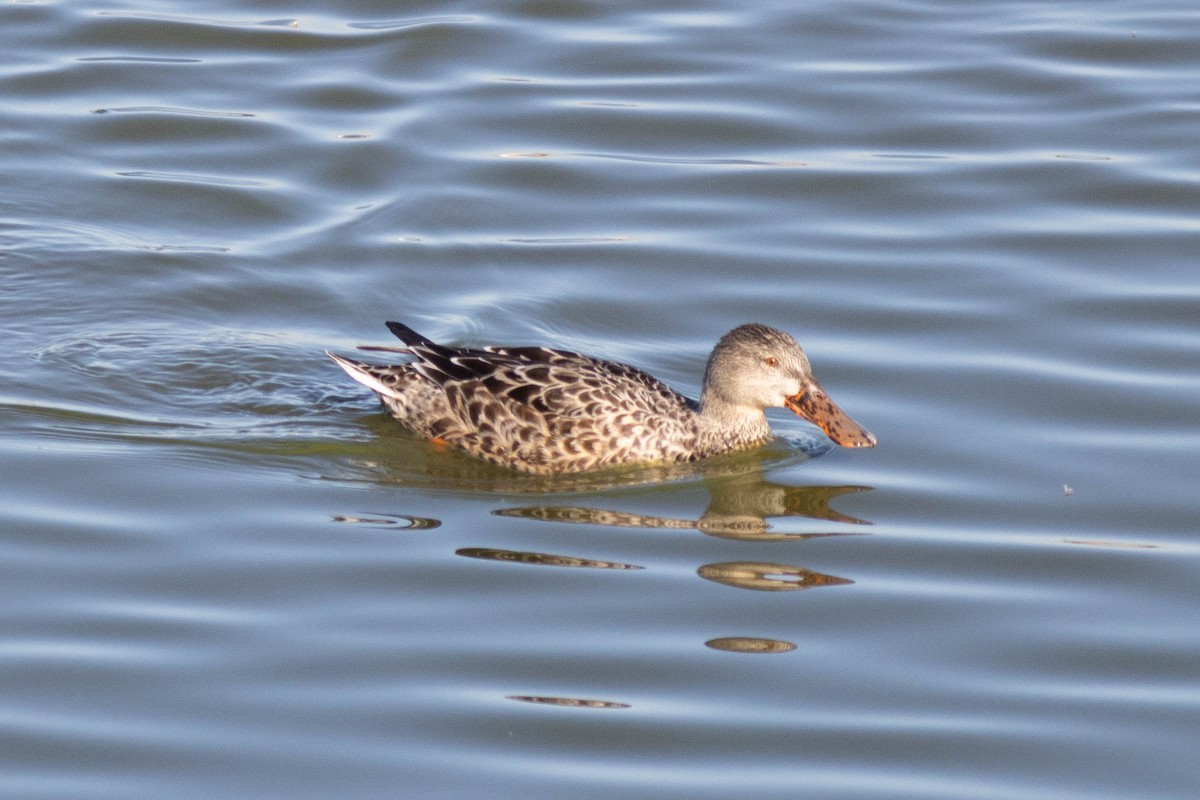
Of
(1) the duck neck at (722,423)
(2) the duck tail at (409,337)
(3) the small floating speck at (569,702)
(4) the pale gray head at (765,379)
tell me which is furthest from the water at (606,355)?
(2) the duck tail at (409,337)

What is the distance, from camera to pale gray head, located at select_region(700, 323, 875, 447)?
9.27 meters

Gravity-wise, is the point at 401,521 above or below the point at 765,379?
below

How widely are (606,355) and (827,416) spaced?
73.8 inches

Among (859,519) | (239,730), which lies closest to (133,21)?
(859,519)

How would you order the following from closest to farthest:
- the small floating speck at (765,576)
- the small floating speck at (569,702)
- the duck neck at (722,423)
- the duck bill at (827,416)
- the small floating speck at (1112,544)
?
the small floating speck at (569,702) < the small floating speck at (765,576) < the small floating speck at (1112,544) < the duck bill at (827,416) < the duck neck at (722,423)

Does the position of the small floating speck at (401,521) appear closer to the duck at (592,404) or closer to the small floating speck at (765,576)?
the duck at (592,404)

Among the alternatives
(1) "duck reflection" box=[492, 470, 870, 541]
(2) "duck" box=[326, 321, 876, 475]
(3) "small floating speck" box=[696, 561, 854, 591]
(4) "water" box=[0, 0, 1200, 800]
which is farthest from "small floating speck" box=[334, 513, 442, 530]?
(3) "small floating speck" box=[696, 561, 854, 591]

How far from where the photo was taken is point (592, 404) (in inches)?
360

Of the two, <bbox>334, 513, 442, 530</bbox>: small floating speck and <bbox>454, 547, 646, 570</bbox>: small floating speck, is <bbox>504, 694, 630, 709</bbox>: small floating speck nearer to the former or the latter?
<bbox>454, 547, 646, 570</bbox>: small floating speck

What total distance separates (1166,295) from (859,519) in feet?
11.6

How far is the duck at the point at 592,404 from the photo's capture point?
9.16 meters

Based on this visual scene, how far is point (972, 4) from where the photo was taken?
1681 centimetres

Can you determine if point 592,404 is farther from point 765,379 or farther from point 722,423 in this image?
point 765,379

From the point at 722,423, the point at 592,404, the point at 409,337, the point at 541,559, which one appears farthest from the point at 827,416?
the point at 409,337
